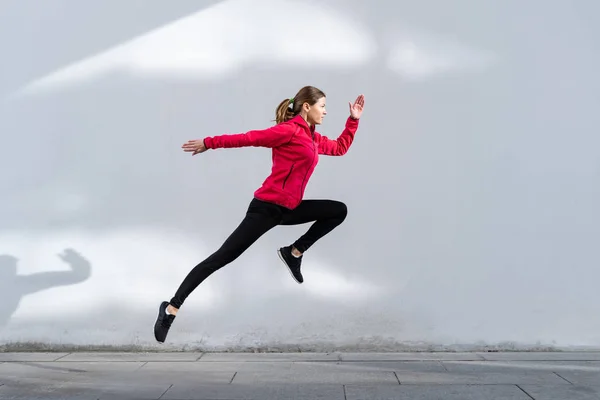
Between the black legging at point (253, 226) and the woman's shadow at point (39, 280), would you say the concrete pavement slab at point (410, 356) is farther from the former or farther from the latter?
the woman's shadow at point (39, 280)

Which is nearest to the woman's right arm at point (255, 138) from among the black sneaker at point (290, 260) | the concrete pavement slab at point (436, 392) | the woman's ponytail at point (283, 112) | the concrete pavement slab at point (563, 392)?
the woman's ponytail at point (283, 112)

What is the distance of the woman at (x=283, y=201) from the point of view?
4789mm

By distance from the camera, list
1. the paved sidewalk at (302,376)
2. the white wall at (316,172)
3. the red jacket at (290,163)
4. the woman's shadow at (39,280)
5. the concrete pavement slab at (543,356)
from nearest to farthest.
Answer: the paved sidewalk at (302,376)
the red jacket at (290,163)
the concrete pavement slab at (543,356)
the white wall at (316,172)
the woman's shadow at (39,280)

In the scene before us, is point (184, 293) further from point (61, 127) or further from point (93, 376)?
point (61, 127)

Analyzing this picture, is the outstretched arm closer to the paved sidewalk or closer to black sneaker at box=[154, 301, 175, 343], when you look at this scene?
black sneaker at box=[154, 301, 175, 343]

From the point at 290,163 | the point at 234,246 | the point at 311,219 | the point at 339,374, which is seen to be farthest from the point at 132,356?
the point at 290,163

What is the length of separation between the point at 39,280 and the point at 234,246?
2555 mm

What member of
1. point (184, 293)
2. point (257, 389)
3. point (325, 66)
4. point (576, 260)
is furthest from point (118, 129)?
point (576, 260)

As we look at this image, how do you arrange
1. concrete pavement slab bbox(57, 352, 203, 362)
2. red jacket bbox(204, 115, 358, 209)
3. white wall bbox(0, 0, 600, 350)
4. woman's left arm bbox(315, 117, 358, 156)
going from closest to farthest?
red jacket bbox(204, 115, 358, 209)
woman's left arm bbox(315, 117, 358, 156)
concrete pavement slab bbox(57, 352, 203, 362)
white wall bbox(0, 0, 600, 350)

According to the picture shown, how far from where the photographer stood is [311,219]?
196 inches

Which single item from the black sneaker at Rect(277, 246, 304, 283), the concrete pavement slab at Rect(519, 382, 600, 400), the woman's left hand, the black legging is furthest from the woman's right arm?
the concrete pavement slab at Rect(519, 382, 600, 400)

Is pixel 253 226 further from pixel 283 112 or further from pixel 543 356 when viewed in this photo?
pixel 543 356

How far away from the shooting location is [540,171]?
6430 millimetres

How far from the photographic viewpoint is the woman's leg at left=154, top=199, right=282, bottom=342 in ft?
15.7
